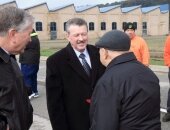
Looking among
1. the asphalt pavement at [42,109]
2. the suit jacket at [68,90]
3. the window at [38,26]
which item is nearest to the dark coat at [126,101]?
the suit jacket at [68,90]

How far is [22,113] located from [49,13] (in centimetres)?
6294

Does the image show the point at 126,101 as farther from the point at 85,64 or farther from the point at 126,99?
the point at 85,64

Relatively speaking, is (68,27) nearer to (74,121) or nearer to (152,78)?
(74,121)

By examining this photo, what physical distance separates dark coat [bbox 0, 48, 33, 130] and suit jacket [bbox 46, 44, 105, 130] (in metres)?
1.09

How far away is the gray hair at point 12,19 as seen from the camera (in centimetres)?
266

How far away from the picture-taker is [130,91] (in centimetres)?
271

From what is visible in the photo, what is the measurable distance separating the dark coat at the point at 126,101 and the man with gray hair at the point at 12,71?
22.4 inches

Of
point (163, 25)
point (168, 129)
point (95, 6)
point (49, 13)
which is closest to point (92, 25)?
point (95, 6)

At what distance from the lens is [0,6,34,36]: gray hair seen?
2.66 metres

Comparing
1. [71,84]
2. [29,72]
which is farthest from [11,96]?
[29,72]

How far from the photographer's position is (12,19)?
268 centimetres

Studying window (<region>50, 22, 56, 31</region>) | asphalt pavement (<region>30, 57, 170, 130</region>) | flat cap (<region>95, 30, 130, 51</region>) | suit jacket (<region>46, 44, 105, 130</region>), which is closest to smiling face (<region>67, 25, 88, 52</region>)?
suit jacket (<region>46, 44, 105, 130</region>)

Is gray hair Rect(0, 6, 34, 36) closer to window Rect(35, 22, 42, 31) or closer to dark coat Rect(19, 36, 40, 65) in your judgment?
dark coat Rect(19, 36, 40, 65)

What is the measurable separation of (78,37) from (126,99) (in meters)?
1.35
